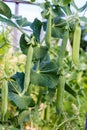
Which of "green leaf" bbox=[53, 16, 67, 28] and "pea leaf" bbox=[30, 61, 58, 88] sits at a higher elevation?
"green leaf" bbox=[53, 16, 67, 28]

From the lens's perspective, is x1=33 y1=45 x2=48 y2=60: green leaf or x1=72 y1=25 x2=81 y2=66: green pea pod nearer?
x1=72 y1=25 x2=81 y2=66: green pea pod

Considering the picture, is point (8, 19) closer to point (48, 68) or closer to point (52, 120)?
point (48, 68)

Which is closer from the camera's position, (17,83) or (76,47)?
(76,47)

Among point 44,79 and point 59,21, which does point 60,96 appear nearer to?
point 44,79

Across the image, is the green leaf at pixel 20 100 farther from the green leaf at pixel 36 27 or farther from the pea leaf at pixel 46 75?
the green leaf at pixel 36 27

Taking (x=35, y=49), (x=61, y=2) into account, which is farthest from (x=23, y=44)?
→ (x=61, y=2)

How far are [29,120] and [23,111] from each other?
0.13 metres

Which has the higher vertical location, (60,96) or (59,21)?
(59,21)

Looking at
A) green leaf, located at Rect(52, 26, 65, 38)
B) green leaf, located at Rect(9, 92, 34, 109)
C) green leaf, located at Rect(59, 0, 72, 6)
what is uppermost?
green leaf, located at Rect(59, 0, 72, 6)

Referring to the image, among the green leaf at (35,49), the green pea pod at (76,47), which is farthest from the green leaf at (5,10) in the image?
the green pea pod at (76,47)

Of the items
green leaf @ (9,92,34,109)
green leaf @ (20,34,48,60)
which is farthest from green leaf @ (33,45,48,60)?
green leaf @ (9,92,34,109)

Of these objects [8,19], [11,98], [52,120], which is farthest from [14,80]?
[52,120]

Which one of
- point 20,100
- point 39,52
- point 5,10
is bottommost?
point 20,100

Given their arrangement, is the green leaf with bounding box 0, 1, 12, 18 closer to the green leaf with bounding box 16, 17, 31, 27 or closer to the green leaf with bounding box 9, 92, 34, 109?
the green leaf with bounding box 16, 17, 31, 27
